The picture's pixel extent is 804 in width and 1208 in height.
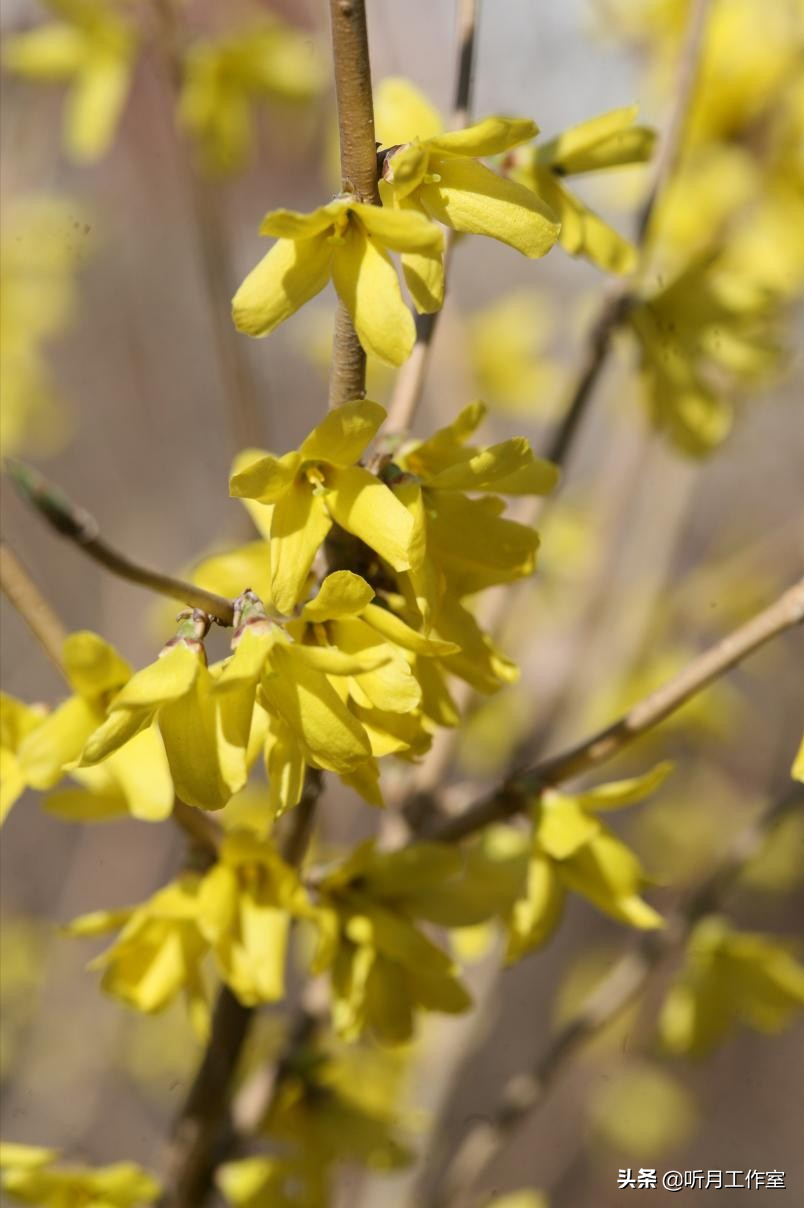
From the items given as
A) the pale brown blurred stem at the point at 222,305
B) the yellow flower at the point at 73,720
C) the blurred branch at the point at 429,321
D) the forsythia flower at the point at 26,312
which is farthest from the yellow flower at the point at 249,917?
the forsythia flower at the point at 26,312

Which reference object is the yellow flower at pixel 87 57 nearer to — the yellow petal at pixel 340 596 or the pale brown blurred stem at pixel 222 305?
the pale brown blurred stem at pixel 222 305

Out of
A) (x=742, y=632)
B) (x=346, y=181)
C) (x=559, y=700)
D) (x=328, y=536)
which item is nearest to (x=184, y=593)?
(x=328, y=536)

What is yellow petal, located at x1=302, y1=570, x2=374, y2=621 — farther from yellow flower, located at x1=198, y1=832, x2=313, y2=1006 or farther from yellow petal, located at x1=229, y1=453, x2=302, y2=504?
yellow flower, located at x1=198, y1=832, x2=313, y2=1006

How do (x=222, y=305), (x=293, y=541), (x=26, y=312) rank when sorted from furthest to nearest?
1. (x=26, y=312)
2. (x=222, y=305)
3. (x=293, y=541)

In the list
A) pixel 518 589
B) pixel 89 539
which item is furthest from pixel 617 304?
pixel 89 539

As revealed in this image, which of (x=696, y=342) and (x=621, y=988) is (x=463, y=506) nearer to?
(x=696, y=342)

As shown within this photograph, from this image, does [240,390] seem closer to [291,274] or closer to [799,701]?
[291,274]
